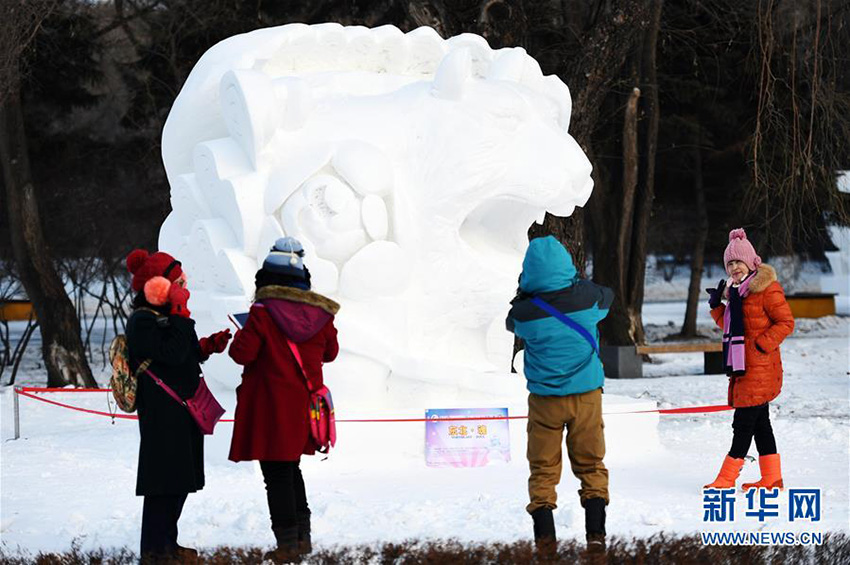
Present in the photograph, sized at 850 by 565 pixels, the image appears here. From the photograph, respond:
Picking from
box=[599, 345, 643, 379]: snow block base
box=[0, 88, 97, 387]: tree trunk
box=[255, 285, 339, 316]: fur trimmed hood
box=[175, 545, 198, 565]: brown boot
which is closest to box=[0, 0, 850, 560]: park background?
box=[0, 88, 97, 387]: tree trunk

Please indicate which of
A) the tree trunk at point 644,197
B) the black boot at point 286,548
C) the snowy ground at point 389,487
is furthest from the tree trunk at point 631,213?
the black boot at point 286,548

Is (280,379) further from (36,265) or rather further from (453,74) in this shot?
(36,265)

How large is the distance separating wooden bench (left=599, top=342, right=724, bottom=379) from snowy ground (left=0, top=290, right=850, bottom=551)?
460cm

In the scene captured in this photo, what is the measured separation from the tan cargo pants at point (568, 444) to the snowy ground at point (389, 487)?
636 millimetres

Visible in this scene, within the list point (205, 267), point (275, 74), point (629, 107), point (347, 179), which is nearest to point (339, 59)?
point (275, 74)

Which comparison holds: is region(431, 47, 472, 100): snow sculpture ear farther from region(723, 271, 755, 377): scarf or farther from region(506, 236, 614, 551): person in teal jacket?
region(506, 236, 614, 551): person in teal jacket

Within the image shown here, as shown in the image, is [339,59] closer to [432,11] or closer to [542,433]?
[432,11]

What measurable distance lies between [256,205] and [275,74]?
134cm

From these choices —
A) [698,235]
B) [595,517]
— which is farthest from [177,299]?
[698,235]

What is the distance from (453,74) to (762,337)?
2830 mm

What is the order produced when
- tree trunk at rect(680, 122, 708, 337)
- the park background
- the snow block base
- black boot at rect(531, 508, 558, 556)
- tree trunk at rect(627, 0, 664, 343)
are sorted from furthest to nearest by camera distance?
tree trunk at rect(680, 122, 708, 337) < tree trunk at rect(627, 0, 664, 343) < the snow block base < the park background < black boot at rect(531, 508, 558, 556)

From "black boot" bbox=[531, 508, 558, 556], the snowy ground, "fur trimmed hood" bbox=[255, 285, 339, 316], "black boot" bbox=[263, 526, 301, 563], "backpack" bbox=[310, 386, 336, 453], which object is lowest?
the snowy ground

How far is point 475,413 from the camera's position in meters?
7.68

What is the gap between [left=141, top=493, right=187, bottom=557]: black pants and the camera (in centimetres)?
497
